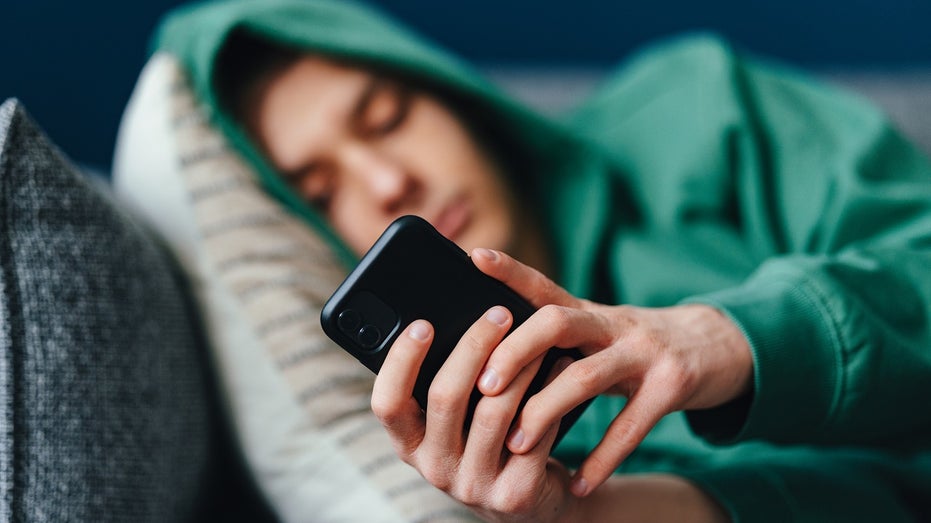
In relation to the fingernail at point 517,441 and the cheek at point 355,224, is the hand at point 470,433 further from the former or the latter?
the cheek at point 355,224

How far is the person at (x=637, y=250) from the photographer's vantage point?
41 cm

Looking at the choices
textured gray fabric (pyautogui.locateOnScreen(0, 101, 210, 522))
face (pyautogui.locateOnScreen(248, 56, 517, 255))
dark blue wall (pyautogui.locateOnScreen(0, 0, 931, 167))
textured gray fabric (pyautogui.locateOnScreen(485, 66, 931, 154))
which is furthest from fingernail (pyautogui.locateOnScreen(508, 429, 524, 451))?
dark blue wall (pyautogui.locateOnScreen(0, 0, 931, 167))

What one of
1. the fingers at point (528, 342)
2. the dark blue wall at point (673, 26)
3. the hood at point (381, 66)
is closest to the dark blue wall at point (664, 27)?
the dark blue wall at point (673, 26)

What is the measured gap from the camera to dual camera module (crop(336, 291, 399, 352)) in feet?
1.33

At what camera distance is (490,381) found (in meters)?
0.39

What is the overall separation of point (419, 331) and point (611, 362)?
10 cm

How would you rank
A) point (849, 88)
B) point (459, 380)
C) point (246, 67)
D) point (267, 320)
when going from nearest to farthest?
point (459, 380)
point (267, 320)
point (246, 67)
point (849, 88)

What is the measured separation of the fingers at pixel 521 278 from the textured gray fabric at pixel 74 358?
0.90ft

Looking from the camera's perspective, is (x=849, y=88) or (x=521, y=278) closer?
(x=521, y=278)

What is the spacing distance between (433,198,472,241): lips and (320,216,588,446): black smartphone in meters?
0.36

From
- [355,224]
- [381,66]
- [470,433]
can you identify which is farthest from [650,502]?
[381,66]

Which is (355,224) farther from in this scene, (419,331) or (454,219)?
(419,331)

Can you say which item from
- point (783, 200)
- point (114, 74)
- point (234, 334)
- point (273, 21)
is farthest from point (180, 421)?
point (114, 74)

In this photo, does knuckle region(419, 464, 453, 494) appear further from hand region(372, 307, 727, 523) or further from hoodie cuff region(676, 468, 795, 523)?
hoodie cuff region(676, 468, 795, 523)
